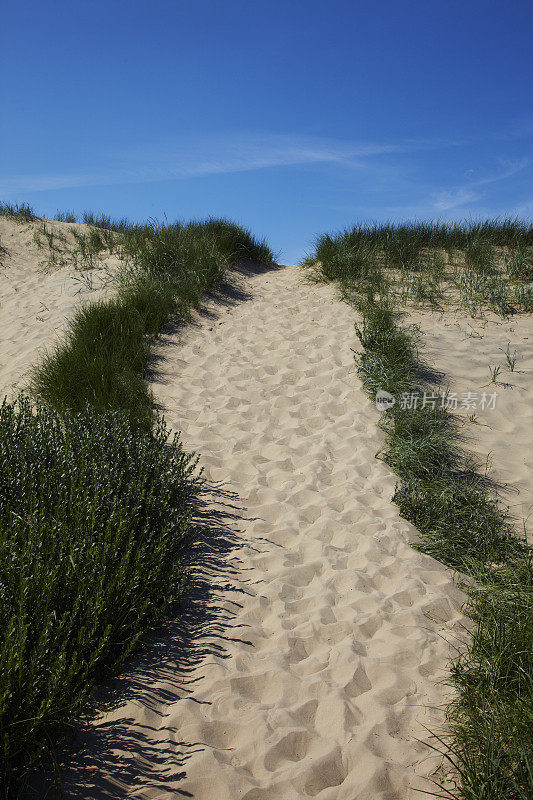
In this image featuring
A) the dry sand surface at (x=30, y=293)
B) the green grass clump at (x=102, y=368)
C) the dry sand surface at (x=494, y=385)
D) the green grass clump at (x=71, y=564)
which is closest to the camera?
the green grass clump at (x=71, y=564)

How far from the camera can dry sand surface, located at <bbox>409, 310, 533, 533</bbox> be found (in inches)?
190

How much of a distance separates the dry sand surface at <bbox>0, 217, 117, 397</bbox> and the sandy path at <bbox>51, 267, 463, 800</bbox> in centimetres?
236

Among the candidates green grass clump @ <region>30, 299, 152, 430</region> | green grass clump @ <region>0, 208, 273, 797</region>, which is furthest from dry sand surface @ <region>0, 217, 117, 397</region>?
green grass clump @ <region>0, 208, 273, 797</region>

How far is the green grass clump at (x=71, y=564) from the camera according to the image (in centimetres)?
207

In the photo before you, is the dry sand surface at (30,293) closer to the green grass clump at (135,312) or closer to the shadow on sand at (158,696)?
the green grass clump at (135,312)

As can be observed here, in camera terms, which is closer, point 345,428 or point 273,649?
point 273,649

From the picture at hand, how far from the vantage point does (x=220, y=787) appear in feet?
7.16

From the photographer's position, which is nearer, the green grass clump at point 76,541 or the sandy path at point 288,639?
the green grass clump at point 76,541

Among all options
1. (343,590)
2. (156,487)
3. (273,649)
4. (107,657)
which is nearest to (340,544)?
(343,590)

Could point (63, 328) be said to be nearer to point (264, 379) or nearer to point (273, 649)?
point (264, 379)

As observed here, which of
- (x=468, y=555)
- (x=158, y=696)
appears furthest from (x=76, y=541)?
(x=468, y=555)

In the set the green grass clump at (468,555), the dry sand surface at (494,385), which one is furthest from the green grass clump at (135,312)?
the dry sand surface at (494,385)

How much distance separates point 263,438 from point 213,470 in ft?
2.48

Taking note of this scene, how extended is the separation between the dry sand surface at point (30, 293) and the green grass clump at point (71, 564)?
279 centimetres
